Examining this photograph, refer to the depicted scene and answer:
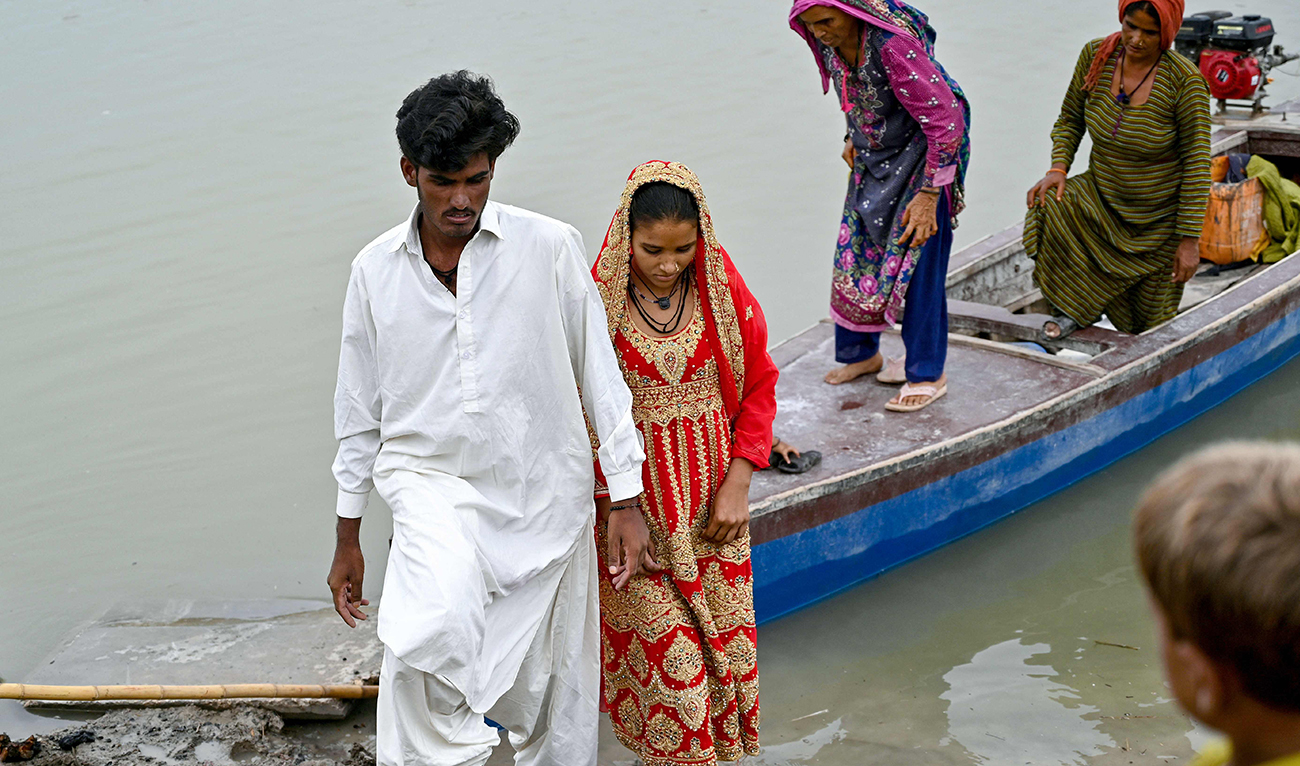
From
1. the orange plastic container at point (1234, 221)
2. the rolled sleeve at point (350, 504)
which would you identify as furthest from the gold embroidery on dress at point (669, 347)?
the orange plastic container at point (1234, 221)

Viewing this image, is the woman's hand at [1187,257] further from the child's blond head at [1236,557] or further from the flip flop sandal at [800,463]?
the child's blond head at [1236,557]

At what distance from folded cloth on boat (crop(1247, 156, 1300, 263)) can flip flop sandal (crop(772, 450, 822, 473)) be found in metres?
3.54

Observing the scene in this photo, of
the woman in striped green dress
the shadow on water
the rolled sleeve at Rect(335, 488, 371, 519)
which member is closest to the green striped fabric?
the woman in striped green dress

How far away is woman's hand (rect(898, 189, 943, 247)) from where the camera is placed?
3.99 metres

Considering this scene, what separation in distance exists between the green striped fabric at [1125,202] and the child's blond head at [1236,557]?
3884mm

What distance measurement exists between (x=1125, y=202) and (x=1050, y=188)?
302mm

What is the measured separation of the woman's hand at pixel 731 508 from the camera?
274 cm

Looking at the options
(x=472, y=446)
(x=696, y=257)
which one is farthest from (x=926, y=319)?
(x=472, y=446)

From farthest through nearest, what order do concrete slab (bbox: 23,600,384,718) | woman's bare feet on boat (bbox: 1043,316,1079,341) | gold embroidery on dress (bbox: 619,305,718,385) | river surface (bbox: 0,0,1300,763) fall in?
woman's bare feet on boat (bbox: 1043,316,1079,341) < river surface (bbox: 0,0,1300,763) < concrete slab (bbox: 23,600,384,718) < gold embroidery on dress (bbox: 619,305,718,385)

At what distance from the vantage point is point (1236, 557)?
996 millimetres

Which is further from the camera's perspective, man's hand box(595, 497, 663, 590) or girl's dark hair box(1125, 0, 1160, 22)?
girl's dark hair box(1125, 0, 1160, 22)

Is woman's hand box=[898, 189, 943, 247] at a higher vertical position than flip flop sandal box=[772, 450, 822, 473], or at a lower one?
higher

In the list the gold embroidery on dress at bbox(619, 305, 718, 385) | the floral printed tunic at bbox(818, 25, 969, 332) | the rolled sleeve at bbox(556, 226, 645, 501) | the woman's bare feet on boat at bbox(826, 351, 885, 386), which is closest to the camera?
the rolled sleeve at bbox(556, 226, 645, 501)

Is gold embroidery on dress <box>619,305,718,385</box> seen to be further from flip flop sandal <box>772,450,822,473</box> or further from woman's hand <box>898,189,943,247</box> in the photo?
woman's hand <box>898,189,943,247</box>
